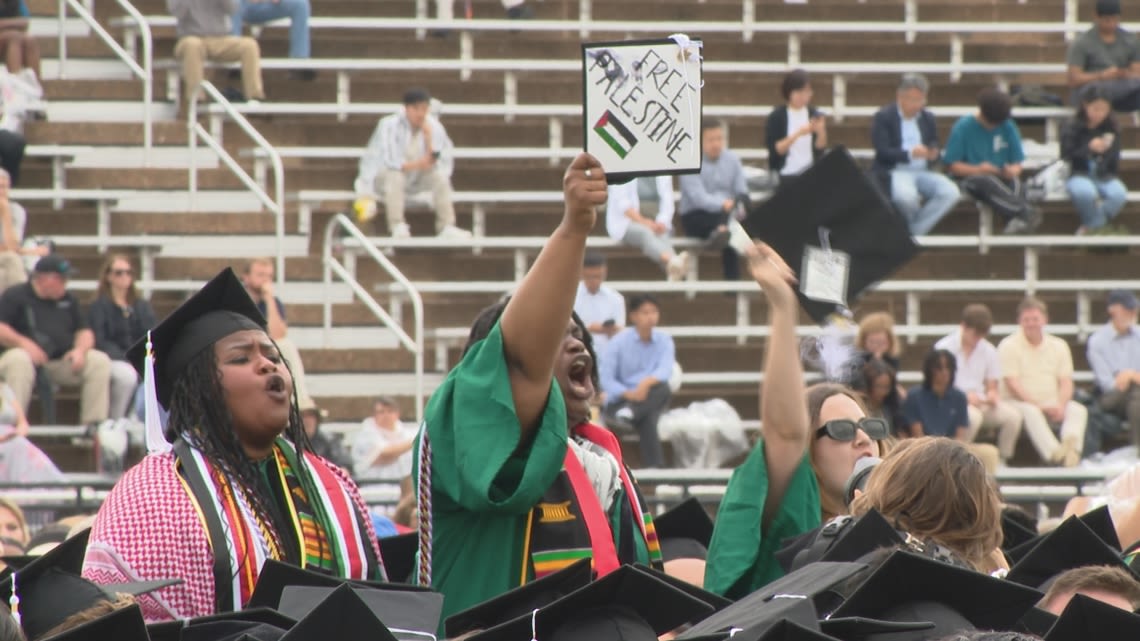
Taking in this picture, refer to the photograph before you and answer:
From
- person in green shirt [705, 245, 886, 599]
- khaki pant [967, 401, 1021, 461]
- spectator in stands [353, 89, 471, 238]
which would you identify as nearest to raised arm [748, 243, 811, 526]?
person in green shirt [705, 245, 886, 599]

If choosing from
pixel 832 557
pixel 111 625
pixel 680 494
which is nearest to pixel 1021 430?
pixel 680 494

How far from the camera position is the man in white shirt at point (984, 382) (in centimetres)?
1180

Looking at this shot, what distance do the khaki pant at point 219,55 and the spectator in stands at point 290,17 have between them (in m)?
0.29

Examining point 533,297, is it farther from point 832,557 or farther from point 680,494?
point 680,494

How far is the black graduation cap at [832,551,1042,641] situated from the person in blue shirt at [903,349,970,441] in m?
7.41

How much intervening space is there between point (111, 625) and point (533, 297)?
3.63 ft

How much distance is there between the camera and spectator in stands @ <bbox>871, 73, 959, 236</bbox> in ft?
44.3

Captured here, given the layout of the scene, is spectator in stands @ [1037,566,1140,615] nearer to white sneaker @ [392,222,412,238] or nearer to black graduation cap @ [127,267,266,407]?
black graduation cap @ [127,267,266,407]

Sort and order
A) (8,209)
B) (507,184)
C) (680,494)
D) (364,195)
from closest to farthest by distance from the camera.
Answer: (680,494) → (8,209) → (364,195) → (507,184)

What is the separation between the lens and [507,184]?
14312mm

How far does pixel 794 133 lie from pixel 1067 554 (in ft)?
30.9

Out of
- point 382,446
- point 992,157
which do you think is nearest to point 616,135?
point 382,446

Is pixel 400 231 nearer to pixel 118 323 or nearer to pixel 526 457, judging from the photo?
pixel 118 323

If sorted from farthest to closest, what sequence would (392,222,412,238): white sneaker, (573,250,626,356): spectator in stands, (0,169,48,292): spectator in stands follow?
(392,222,412,238): white sneaker
(573,250,626,356): spectator in stands
(0,169,48,292): spectator in stands
